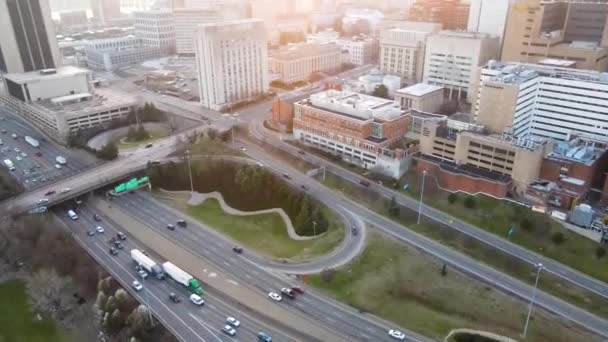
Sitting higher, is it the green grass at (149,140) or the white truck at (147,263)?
the green grass at (149,140)

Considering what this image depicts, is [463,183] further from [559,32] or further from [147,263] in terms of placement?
[559,32]

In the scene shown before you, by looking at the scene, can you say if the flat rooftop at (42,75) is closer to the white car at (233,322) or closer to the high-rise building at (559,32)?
the white car at (233,322)

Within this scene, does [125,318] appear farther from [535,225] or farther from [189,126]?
[189,126]

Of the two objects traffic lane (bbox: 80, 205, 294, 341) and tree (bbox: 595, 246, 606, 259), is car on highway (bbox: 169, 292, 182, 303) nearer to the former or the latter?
traffic lane (bbox: 80, 205, 294, 341)

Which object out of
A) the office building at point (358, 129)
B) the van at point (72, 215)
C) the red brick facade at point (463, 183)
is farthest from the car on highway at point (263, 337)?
the van at point (72, 215)

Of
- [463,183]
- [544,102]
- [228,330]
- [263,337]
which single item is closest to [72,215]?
[228,330]

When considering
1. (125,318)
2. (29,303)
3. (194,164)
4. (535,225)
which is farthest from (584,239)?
(29,303)
